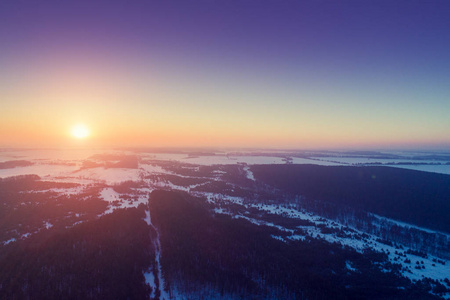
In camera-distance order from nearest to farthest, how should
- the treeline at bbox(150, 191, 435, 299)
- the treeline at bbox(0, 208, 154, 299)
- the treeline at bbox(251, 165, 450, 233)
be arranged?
the treeline at bbox(0, 208, 154, 299), the treeline at bbox(150, 191, 435, 299), the treeline at bbox(251, 165, 450, 233)

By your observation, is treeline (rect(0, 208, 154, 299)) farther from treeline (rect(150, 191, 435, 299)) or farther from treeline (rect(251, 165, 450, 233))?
treeline (rect(251, 165, 450, 233))

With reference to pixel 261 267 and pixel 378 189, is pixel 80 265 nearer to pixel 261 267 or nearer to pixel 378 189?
pixel 261 267

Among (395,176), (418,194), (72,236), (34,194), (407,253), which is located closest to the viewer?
(72,236)

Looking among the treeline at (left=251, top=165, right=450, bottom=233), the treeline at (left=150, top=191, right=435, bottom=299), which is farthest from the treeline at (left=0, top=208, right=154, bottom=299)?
the treeline at (left=251, top=165, right=450, bottom=233)

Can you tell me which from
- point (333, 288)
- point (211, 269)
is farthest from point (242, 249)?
point (333, 288)

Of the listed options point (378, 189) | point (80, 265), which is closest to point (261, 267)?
point (80, 265)

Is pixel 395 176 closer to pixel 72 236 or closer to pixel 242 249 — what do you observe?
pixel 242 249
